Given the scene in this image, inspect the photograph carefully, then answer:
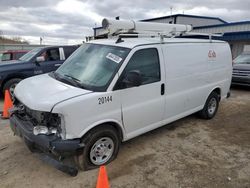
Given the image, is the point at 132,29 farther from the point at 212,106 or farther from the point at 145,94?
the point at 212,106

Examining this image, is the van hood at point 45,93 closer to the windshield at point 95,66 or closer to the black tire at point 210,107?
the windshield at point 95,66

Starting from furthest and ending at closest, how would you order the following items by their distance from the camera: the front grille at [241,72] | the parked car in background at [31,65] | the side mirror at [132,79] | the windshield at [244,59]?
the windshield at [244,59]
the front grille at [241,72]
the parked car in background at [31,65]
the side mirror at [132,79]

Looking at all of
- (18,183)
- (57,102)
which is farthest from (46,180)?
(57,102)

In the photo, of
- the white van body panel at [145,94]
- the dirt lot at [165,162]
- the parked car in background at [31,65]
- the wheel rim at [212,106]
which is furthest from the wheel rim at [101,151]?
the parked car in background at [31,65]

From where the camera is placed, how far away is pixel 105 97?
132 inches

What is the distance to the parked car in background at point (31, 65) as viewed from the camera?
7.61 m

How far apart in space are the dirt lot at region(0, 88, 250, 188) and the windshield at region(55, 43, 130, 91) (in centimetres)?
139

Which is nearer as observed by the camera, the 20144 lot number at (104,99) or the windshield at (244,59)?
the 20144 lot number at (104,99)

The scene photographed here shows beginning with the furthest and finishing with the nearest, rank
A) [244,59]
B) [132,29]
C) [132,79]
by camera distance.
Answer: [244,59] < [132,29] < [132,79]

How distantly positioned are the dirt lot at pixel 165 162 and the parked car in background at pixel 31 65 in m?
2.70

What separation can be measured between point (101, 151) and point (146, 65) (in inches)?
64.7

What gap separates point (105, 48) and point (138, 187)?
7.58 feet

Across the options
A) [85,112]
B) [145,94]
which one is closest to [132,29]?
[145,94]

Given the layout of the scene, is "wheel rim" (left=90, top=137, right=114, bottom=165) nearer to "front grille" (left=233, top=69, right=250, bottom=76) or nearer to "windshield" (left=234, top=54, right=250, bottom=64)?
"front grille" (left=233, top=69, right=250, bottom=76)
